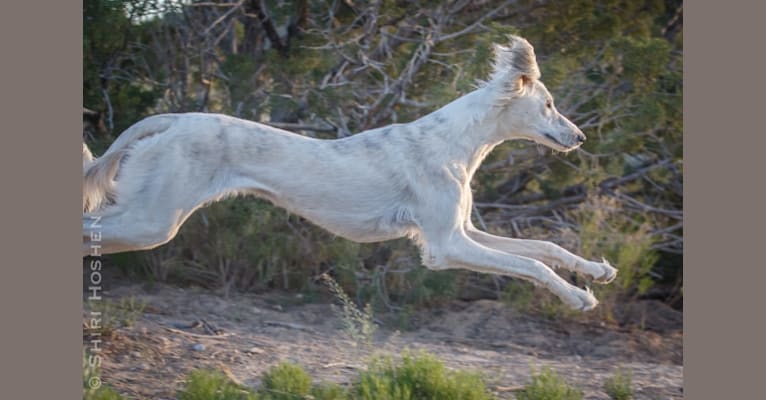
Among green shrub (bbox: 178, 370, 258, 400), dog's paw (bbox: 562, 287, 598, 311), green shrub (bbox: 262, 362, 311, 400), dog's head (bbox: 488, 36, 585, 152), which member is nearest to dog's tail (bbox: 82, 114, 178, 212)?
green shrub (bbox: 178, 370, 258, 400)

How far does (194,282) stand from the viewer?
9.09m

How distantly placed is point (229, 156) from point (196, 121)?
0.32 meters

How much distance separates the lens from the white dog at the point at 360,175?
579cm

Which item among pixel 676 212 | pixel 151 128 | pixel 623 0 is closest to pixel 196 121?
pixel 151 128

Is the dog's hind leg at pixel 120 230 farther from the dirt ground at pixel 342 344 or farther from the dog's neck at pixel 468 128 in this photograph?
the dog's neck at pixel 468 128

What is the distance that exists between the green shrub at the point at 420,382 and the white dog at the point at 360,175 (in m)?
0.75

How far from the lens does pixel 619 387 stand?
20.4 feet

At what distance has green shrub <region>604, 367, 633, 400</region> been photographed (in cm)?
618

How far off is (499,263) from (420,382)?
37.4 inches

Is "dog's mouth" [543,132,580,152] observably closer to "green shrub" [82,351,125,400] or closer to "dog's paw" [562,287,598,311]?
"dog's paw" [562,287,598,311]

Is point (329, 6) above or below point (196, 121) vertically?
above

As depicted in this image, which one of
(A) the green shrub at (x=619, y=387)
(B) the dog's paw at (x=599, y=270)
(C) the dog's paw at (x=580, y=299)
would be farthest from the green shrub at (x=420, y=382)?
(B) the dog's paw at (x=599, y=270)

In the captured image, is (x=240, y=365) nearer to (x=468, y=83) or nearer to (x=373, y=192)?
(x=373, y=192)

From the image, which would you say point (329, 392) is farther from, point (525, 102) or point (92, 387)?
point (525, 102)
